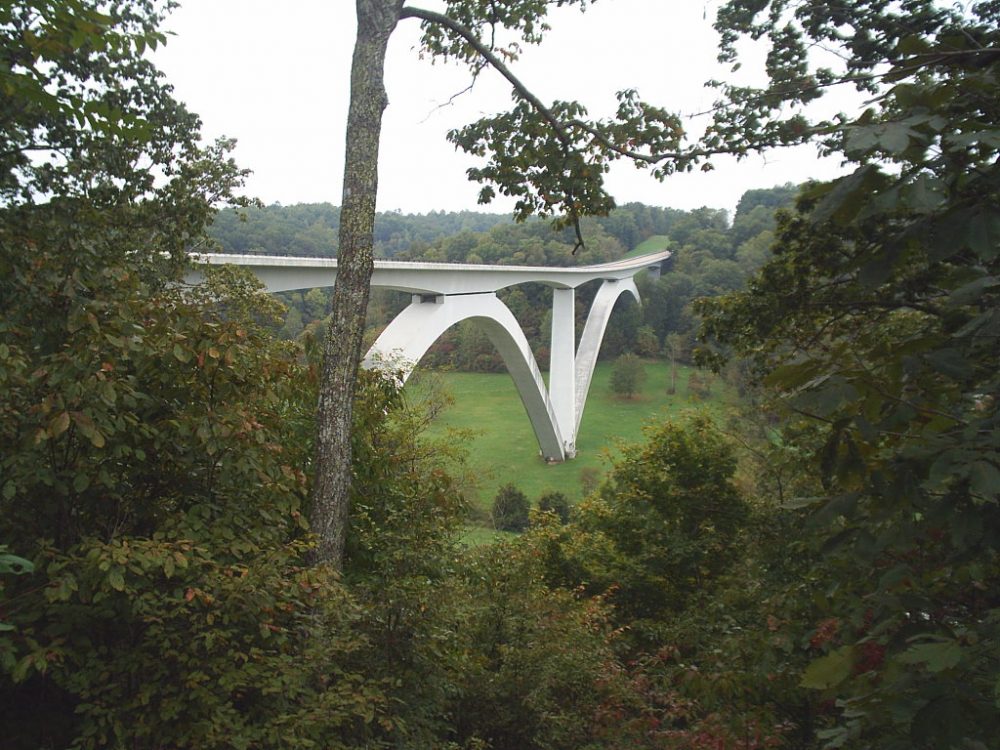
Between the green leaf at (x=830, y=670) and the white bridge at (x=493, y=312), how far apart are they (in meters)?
6.23

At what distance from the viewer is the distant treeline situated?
31.6 metres

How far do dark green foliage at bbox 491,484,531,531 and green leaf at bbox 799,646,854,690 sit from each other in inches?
739

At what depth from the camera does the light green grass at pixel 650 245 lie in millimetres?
56281

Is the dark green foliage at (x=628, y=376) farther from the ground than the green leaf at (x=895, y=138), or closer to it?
closer to it

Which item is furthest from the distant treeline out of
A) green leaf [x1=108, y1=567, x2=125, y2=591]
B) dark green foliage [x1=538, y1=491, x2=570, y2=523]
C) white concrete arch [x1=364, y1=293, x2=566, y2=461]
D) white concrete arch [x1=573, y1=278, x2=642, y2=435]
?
green leaf [x1=108, y1=567, x2=125, y2=591]

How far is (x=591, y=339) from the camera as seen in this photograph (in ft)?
106

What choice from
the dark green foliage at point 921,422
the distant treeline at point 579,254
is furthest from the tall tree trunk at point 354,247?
the distant treeline at point 579,254

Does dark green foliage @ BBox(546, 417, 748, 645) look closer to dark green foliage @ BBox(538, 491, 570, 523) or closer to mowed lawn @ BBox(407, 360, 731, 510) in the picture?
dark green foliage @ BBox(538, 491, 570, 523)

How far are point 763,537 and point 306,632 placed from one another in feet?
20.3

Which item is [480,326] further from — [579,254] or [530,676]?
[530,676]

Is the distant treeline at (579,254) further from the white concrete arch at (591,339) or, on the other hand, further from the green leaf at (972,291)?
the green leaf at (972,291)

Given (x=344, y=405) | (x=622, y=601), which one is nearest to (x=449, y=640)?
(x=344, y=405)

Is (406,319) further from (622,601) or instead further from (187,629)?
(187,629)

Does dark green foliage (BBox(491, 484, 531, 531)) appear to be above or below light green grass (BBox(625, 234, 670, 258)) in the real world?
below
